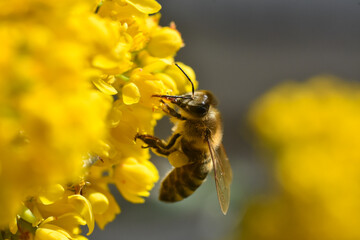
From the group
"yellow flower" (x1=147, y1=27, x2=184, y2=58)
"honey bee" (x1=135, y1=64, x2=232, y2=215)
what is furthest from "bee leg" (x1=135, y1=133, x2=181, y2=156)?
"yellow flower" (x1=147, y1=27, x2=184, y2=58)

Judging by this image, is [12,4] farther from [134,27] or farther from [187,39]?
[187,39]

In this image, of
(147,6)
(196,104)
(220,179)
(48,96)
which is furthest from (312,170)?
(48,96)

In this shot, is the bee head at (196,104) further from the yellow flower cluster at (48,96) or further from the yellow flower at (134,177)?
the yellow flower cluster at (48,96)

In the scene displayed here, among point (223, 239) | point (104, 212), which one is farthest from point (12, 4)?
point (223, 239)

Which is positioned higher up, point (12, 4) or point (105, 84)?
point (12, 4)

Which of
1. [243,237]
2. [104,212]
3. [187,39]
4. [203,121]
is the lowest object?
[187,39]

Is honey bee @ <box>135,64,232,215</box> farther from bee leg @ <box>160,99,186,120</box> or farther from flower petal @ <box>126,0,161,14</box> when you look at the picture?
flower petal @ <box>126,0,161,14</box>

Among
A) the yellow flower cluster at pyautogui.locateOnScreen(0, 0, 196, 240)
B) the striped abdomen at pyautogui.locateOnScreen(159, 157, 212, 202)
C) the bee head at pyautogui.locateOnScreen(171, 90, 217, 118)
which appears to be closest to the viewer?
the yellow flower cluster at pyautogui.locateOnScreen(0, 0, 196, 240)
